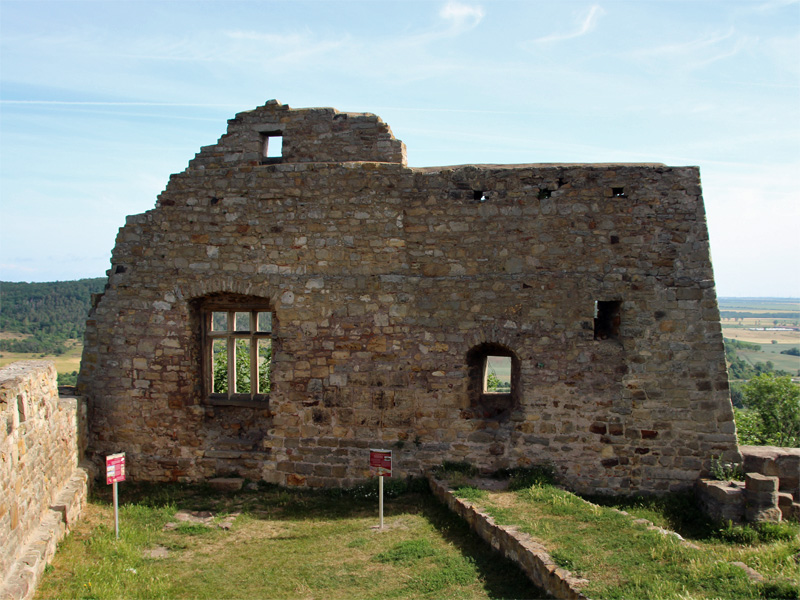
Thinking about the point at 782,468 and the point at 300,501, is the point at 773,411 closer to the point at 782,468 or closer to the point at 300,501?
the point at 782,468

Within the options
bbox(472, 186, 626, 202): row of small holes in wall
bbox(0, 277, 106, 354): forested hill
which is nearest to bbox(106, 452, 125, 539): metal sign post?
bbox(472, 186, 626, 202): row of small holes in wall

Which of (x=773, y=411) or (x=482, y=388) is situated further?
(x=773, y=411)

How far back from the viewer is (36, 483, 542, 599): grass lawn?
20.5ft

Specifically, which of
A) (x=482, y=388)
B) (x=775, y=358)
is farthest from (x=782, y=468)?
(x=775, y=358)

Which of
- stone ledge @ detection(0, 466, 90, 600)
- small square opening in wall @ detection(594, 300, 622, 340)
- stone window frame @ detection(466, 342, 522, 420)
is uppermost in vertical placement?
small square opening in wall @ detection(594, 300, 622, 340)

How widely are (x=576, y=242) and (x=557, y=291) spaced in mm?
796

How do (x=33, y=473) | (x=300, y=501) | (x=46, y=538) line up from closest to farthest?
(x=46, y=538), (x=33, y=473), (x=300, y=501)

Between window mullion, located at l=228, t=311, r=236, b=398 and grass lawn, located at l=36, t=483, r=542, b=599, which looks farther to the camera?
window mullion, located at l=228, t=311, r=236, b=398

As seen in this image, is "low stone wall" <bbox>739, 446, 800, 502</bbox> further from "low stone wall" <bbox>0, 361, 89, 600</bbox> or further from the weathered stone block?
"low stone wall" <bbox>0, 361, 89, 600</bbox>

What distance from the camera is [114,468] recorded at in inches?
309

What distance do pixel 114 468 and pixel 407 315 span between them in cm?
456

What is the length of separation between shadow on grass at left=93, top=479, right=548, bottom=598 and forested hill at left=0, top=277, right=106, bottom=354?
59734 millimetres

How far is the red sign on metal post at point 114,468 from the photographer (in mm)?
7766

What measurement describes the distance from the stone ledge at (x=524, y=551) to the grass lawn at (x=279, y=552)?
0.39ft
